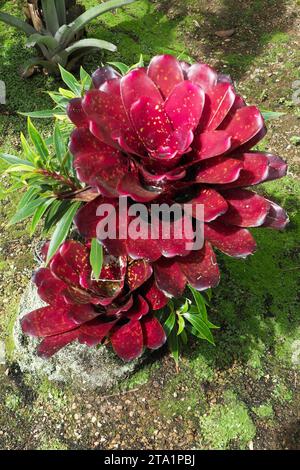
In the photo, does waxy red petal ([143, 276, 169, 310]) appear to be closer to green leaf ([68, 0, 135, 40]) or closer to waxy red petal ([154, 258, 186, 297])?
waxy red petal ([154, 258, 186, 297])

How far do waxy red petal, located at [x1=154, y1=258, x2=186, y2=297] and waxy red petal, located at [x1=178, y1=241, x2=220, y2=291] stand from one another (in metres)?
0.01

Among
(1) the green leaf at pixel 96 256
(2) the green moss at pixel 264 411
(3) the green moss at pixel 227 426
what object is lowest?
(3) the green moss at pixel 227 426

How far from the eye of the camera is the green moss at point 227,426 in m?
1.98

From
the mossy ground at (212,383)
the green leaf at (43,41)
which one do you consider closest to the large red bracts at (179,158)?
the mossy ground at (212,383)

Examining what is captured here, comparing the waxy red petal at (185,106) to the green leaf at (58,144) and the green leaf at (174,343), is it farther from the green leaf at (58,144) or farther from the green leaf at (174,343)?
the green leaf at (174,343)

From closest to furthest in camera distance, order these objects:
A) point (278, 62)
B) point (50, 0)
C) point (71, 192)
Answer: point (71, 192) < point (50, 0) < point (278, 62)

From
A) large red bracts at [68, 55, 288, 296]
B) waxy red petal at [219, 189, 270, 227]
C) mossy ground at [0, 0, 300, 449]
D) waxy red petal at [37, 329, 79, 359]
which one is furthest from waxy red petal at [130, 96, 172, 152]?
mossy ground at [0, 0, 300, 449]

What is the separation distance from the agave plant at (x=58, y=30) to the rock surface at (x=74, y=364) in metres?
1.58

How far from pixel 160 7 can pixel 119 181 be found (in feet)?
9.26

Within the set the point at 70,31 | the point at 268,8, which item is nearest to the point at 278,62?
the point at 268,8

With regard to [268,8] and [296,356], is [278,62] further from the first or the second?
[296,356]

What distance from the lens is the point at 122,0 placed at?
9.62ft

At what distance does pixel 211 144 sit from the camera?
1.34 m

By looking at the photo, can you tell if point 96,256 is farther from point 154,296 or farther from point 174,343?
point 174,343
